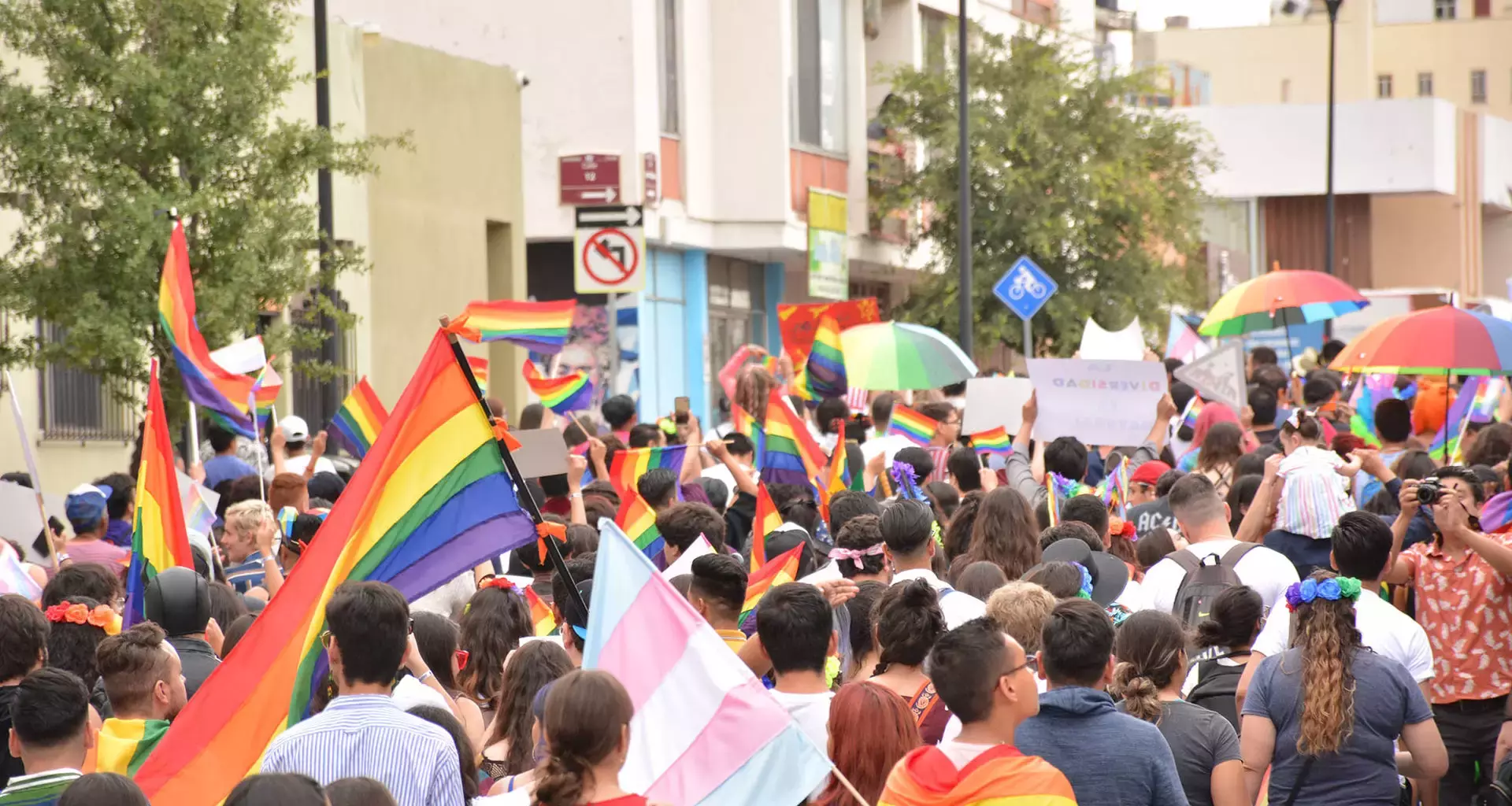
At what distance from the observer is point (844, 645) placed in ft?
25.0

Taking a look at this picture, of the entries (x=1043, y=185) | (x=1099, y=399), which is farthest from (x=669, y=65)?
(x=1099, y=399)

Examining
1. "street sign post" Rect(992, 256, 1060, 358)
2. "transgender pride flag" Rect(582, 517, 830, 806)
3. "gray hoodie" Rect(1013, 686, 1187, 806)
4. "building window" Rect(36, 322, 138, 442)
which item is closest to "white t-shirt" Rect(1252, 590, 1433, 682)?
"gray hoodie" Rect(1013, 686, 1187, 806)

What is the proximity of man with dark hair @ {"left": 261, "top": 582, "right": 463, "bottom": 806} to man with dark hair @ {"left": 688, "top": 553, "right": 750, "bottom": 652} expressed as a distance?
4.95ft

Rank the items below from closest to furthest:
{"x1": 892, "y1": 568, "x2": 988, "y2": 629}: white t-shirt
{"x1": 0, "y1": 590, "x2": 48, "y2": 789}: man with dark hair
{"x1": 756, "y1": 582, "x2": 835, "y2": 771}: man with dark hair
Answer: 1. {"x1": 756, "y1": 582, "x2": 835, "y2": 771}: man with dark hair
2. {"x1": 0, "y1": 590, "x2": 48, "y2": 789}: man with dark hair
3. {"x1": 892, "y1": 568, "x2": 988, "y2": 629}: white t-shirt

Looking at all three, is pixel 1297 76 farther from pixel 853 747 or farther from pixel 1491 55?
pixel 853 747

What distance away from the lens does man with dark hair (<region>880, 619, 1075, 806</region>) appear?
5.34 meters

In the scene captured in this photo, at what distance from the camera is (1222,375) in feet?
48.2

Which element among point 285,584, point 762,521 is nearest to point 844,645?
point 285,584

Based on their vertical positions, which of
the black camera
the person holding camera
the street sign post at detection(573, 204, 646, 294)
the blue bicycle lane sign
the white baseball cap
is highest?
the street sign post at detection(573, 204, 646, 294)

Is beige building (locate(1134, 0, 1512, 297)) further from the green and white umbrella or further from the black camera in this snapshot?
the black camera

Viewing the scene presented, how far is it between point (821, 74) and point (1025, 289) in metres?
13.3

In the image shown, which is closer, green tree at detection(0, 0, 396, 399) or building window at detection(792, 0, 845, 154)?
green tree at detection(0, 0, 396, 399)

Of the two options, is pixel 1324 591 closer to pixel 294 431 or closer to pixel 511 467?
pixel 511 467

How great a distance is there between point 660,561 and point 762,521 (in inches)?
19.9
